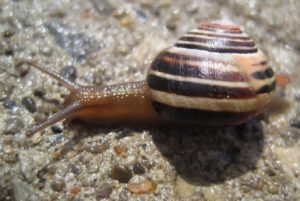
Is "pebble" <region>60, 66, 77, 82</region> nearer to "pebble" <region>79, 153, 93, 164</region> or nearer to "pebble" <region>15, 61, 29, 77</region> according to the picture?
"pebble" <region>15, 61, 29, 77</region>

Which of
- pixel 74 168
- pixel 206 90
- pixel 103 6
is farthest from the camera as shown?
pixel 103 6

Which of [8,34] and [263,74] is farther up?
[8,34]

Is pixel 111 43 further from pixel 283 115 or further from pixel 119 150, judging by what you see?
pixel 283 115

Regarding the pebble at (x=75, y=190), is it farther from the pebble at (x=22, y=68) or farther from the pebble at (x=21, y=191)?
the pebble at (x=22, y=68)

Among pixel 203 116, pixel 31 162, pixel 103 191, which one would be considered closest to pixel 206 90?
pixel 203 116

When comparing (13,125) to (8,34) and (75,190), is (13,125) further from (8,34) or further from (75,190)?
(8,34)

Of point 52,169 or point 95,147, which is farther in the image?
point 95,147
